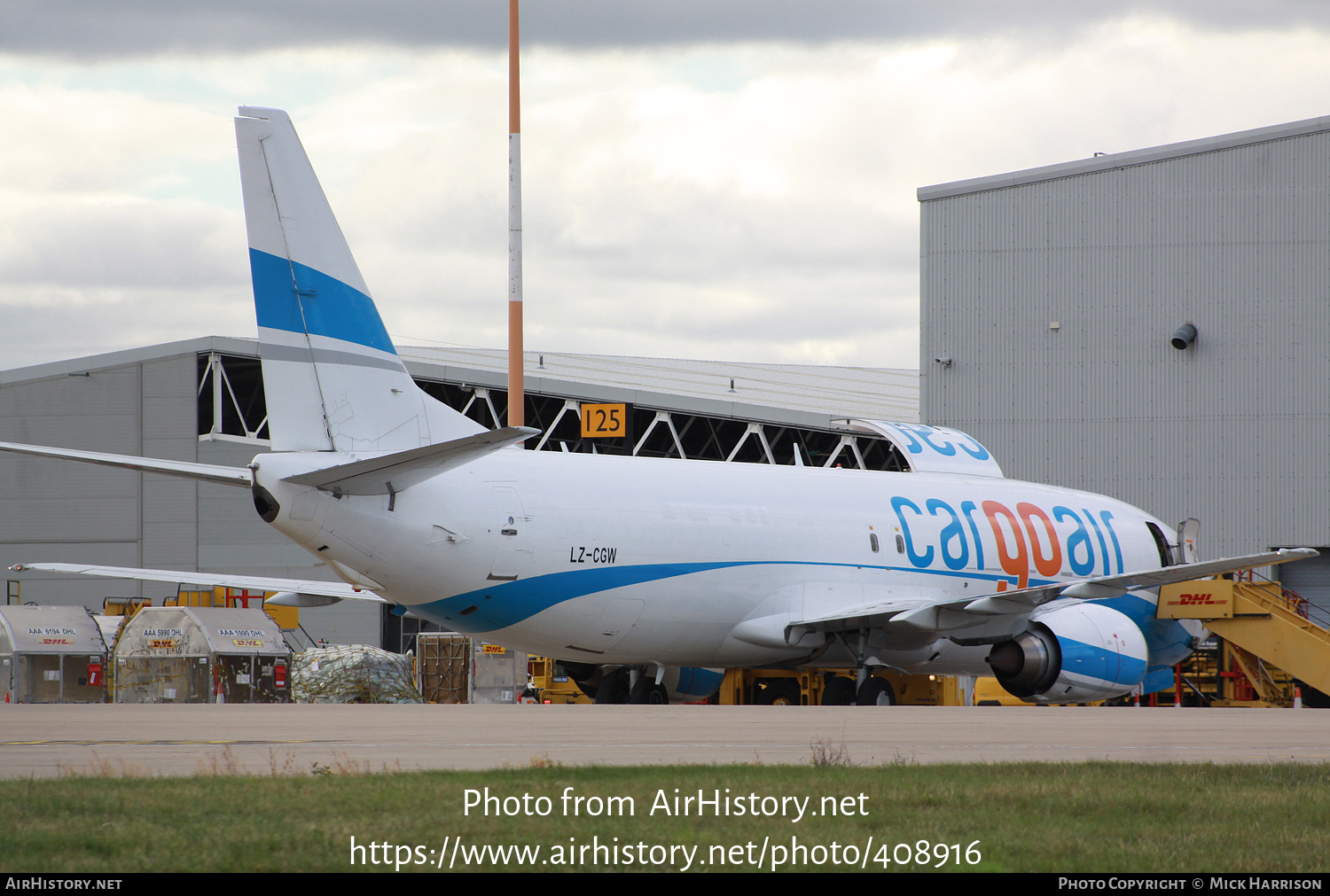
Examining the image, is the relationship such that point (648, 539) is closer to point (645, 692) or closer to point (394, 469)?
point (645, 692)

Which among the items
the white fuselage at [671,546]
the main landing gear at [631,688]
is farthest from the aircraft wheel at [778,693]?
the main landing gear at [631,688]

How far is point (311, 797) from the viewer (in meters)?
7.01

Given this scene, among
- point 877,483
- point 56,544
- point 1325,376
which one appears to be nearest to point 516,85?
point 877,483

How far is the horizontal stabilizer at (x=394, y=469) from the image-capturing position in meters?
15.0

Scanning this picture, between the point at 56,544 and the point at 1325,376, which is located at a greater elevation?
the point at 1325,376

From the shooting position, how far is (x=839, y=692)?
21.8 m

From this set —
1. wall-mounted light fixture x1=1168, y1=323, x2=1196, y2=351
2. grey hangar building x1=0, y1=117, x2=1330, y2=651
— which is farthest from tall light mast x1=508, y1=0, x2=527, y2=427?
wall-mounted light fixture x1=1168, y1=323, x2=1196, y2=351

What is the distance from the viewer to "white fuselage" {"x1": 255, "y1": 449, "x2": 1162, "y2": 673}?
57.1 ft

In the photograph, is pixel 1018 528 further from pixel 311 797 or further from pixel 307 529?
pixel 311 797

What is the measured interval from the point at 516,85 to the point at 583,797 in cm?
2575

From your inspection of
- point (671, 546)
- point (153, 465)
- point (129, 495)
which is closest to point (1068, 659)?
point (671, 546)

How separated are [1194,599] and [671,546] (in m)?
11.6

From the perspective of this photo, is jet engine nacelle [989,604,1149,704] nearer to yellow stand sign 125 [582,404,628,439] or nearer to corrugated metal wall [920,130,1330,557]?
corrugated metal wall [920,130,1330,557]

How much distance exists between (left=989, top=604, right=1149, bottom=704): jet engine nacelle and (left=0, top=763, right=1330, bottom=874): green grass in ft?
41.0
